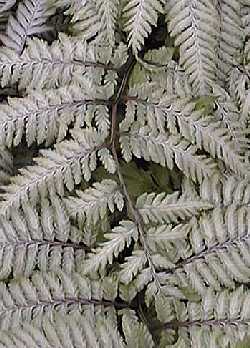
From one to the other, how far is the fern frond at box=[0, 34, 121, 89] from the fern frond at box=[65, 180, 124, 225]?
0.90 ft

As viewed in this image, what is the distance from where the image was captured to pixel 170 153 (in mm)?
1675

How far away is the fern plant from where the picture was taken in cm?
155

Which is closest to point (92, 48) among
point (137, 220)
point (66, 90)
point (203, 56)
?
point (66, 90)

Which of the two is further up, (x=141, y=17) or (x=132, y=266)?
(x=141, y=17)

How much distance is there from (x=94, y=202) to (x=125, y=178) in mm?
141

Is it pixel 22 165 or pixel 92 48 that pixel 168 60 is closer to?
pixel 92 48

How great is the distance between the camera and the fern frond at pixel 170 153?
1.67m

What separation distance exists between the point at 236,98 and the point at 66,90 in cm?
40

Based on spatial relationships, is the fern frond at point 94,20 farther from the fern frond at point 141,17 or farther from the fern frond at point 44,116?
the fern frond at point 44,116

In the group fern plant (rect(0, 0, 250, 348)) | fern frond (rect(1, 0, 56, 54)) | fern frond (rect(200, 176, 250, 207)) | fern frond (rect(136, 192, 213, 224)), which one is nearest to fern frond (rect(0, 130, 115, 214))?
fern plant (rect(0, 0, 250, 348))

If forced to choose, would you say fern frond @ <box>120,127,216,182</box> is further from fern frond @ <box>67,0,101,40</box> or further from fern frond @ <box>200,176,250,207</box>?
fern frond @ <box>67,0,101,40</box>

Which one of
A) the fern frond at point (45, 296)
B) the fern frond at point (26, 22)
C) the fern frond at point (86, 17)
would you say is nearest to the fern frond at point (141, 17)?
the fern frond at point (86, 17)

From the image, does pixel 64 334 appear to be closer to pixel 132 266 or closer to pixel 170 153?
pixel 132 266

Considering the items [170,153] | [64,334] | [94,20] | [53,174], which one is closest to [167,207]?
[170,153]
